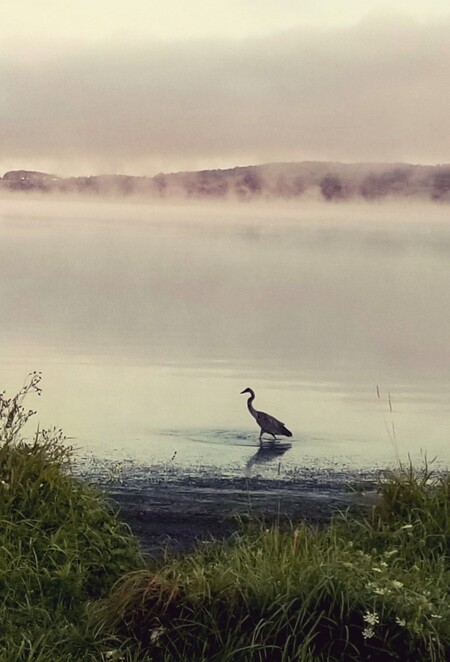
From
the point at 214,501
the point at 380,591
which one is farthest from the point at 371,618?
the point at 214,501

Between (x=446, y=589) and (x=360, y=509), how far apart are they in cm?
120

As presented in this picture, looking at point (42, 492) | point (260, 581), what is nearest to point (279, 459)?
point (42, 492)

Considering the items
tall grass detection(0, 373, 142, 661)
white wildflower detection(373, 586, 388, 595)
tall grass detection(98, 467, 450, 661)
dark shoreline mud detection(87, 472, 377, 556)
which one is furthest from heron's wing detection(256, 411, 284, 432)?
white wildflower detection(373, 586, 388, 595)

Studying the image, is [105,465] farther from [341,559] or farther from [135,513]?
[341,559]

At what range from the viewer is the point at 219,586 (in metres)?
4.66

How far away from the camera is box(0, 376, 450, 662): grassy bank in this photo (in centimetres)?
450

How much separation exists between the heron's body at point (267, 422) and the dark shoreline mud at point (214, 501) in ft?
1.19

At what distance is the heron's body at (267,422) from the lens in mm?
7465

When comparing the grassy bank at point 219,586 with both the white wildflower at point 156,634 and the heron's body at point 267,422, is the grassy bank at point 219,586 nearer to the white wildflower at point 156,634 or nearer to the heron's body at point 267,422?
the white wildflower at point 156,634

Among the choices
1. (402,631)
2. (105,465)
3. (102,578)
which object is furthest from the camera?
(105,465)

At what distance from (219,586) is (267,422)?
2858 millimetres

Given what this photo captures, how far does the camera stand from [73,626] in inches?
187

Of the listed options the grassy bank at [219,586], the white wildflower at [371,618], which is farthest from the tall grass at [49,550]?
the white wildflower at [371,618]

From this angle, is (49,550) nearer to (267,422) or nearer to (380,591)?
(380,591)
